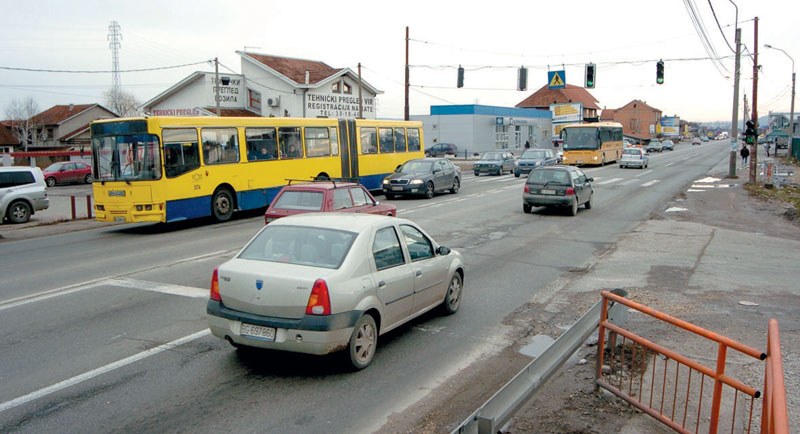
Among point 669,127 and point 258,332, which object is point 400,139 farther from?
point 669,127

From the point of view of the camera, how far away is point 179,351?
6855 mm

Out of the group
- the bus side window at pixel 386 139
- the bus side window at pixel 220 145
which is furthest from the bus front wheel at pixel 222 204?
the bus side window at pixel 386 139

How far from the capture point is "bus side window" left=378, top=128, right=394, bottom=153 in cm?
2683

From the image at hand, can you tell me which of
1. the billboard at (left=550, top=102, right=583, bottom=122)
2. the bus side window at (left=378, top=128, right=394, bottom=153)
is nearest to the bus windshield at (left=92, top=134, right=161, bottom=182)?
the bus side window at (left=378, top=128, right=394, bottom=153)

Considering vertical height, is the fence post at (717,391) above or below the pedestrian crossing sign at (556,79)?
below

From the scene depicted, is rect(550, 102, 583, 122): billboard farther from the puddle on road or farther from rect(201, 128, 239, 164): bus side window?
the puddle on road

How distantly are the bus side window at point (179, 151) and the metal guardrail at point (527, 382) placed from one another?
1365cm

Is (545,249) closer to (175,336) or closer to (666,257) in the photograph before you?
(666,257)

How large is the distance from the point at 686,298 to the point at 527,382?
5988 mm

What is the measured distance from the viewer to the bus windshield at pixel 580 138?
47.2m

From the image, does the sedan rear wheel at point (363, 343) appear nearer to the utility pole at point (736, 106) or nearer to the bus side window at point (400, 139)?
the bus side window at point (400, 139)

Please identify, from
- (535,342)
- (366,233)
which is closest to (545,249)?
(535,342)

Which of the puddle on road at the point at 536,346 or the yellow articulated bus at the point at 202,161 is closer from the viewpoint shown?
Result: the puddle on road at the point at 536,346

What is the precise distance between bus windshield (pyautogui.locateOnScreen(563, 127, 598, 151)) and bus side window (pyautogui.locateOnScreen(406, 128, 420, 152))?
21.1 m
